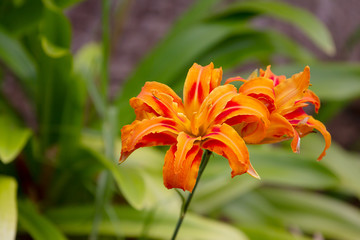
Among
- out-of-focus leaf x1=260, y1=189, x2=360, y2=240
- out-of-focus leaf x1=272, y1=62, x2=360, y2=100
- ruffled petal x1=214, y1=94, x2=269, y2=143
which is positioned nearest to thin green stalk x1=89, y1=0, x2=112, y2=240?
ruffled petal x1=214, y1=94, x2=269, y2=143

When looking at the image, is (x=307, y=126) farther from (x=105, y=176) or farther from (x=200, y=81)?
(x=105, y=176)

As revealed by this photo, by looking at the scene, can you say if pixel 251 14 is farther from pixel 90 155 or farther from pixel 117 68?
pixel 117 68

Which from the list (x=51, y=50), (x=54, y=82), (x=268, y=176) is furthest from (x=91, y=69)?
(x=268, y=176)

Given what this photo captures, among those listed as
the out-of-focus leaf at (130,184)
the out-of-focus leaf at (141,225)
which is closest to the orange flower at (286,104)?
the out-of-focus leaf at (130,184)

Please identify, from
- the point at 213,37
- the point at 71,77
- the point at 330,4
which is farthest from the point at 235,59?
the point at 330,4

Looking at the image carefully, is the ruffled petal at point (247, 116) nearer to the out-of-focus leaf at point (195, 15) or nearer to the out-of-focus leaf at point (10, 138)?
the out-of-focus leaf at point (10, 138)

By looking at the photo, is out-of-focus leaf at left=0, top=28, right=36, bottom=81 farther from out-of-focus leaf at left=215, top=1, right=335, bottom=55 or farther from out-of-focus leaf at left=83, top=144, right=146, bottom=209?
out-of-focus leaf at left=215, top=1, right=335, bottom=55
